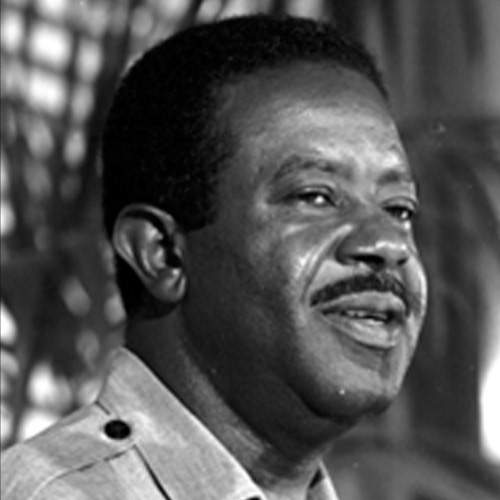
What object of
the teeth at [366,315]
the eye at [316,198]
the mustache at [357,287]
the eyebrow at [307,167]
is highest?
the eyebrow at [307,167]


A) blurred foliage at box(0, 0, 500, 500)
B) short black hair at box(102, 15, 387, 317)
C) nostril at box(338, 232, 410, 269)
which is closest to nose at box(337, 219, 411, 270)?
nostril at box(338, 232, 410, 269)

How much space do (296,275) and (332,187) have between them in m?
0.07

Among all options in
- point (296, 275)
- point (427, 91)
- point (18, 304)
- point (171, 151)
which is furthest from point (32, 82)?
point (296, 275)

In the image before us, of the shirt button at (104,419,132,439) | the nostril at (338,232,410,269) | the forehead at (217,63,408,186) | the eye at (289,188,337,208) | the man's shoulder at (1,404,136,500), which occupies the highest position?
the forehead at (217,63,408,186)

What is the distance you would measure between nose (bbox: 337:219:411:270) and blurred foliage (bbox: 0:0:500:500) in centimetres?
56

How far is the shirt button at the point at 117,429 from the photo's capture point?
1.34 m

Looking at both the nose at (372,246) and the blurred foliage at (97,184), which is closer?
the nose at (372,246)

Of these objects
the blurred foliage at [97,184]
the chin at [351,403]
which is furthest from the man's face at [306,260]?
the blurred foliage at [97,184]

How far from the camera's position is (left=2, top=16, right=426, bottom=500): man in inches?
51.7

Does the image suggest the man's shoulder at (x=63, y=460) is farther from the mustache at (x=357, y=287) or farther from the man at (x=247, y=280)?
the mustache at (x=357, y=287)

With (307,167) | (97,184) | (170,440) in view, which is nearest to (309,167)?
(307,167)

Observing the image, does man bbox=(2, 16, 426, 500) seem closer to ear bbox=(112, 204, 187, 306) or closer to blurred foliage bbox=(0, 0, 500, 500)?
ear bbox=(112, 204, 187, 306)

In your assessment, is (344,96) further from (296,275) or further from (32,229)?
(32,229)

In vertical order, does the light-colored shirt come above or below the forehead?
below
